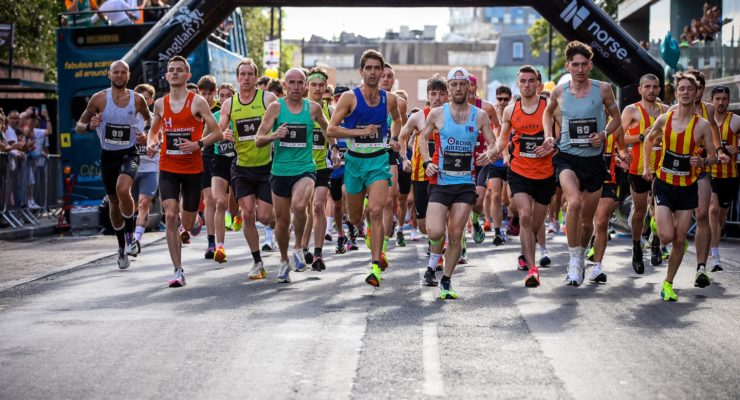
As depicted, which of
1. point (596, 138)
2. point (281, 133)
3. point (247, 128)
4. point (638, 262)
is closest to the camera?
point (596, 138)

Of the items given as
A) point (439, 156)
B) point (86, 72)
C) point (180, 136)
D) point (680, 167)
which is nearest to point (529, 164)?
point (439, 156)

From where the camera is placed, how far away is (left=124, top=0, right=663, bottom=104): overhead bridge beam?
19.9m

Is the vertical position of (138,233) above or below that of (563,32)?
below

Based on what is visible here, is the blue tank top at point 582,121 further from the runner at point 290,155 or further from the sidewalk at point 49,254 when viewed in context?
the sidewalk at point 49,254

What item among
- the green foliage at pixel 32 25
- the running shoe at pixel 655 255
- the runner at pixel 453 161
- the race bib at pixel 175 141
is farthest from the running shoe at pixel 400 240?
the green foliage at pixel 32 25

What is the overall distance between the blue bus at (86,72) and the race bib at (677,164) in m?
12.4

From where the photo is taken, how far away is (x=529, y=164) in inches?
450

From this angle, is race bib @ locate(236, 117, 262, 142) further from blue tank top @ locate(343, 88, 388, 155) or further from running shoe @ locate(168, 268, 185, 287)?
running shoe @ locate(168, 268, 185, 287)

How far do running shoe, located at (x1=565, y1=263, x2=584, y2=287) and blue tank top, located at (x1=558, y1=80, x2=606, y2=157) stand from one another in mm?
1018

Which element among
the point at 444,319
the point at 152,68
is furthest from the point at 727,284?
the point at 152,68

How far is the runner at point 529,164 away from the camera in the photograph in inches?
436

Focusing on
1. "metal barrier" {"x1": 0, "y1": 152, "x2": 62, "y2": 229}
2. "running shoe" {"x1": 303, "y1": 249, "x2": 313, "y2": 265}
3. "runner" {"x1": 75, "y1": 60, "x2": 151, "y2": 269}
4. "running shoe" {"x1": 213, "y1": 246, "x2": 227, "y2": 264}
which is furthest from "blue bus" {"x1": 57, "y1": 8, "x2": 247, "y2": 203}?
"running shoe" {"x1": 303, "y1": 249, "x2": 313, "y2": 265}

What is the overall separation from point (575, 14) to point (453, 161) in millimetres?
10606

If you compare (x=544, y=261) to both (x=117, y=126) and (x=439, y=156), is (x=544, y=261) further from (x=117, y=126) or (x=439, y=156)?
(x=117, y=126)
